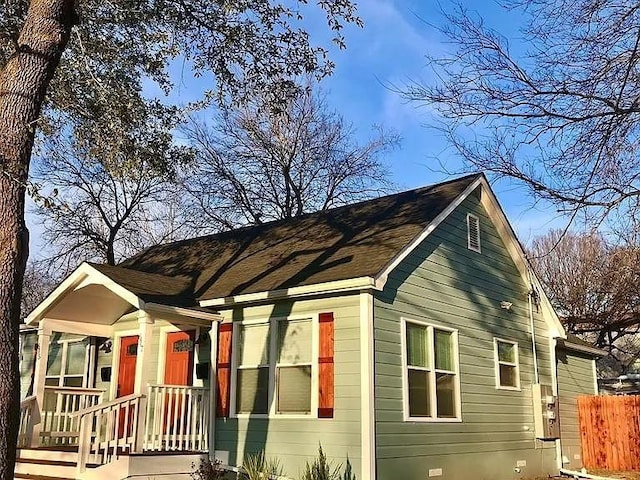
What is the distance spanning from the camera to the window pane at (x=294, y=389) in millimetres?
9992

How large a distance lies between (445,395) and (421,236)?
2.65 m

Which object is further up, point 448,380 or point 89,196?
point 89,196

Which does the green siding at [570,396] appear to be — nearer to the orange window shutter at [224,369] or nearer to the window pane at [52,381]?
the orange window shutter at [224,369]

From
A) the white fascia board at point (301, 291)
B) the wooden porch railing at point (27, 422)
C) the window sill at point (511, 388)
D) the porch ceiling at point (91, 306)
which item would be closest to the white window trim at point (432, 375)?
the white fascia board at point (301, 291)

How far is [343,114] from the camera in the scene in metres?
29.0

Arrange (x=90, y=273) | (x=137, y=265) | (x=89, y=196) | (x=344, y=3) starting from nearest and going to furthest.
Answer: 1. (x=344, y=3)
2. (x=90, y=273)
3. (x=137, y=265)
4. (x=89, y=196)

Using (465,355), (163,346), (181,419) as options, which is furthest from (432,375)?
(163,346)

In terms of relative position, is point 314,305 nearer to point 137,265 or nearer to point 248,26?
point 248,26

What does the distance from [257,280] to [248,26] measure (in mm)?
4100

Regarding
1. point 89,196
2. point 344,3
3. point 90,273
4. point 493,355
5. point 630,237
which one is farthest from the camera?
point 89,196

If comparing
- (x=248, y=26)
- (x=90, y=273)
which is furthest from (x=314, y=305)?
(x=248, y=26)

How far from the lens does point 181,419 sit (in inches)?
402

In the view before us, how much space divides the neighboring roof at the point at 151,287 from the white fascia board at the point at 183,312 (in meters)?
0.25

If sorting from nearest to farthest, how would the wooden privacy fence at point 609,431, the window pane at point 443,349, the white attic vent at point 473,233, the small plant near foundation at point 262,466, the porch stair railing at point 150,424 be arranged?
the porch stair railing at point 150,424, the small plant near foundation at point 262,466, the window pane at point 443,349, the white attic vent at point 473,233, the wooden privacy fence at point 609,431
